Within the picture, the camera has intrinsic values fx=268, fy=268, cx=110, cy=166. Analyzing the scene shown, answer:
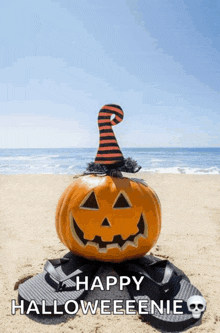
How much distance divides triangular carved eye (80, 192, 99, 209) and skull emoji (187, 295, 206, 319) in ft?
4.75

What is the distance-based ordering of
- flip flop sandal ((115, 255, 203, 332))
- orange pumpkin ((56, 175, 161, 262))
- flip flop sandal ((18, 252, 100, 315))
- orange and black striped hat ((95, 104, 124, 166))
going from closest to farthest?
flip flop sandal ((115, 255, 203, 332)), flip flop sandal ((18, 252, 100, 315)), orange pumpkin ((56, 175, 161, 262)), orange and black striped hat ((95, 104, 124, 166))

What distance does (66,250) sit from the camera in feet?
15.0

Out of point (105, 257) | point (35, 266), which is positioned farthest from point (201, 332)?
point (35, 266)

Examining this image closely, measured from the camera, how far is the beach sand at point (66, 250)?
2.72 meters

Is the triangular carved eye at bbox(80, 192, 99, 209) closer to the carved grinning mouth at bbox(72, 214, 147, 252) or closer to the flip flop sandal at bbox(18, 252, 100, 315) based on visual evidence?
the carved grinning mouth at bbox(72, 214, 147, 252)

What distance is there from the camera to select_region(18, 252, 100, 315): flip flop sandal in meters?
2.84

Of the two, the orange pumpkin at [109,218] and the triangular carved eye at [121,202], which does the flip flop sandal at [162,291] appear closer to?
the orange pumpkin at [109,218]

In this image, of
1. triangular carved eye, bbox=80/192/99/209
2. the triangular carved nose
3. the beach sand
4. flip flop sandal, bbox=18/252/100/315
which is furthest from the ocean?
the triangular carved nose

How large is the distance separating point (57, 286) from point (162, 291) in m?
1.17

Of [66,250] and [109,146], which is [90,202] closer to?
[109,146]

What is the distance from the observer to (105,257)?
10.7 feet

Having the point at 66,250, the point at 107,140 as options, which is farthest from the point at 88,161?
the point at 107,140

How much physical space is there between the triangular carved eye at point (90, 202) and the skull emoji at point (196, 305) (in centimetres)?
145

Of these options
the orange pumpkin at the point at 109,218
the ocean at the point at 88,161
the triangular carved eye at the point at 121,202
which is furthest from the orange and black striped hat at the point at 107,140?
the ocean at the point at 88,161
